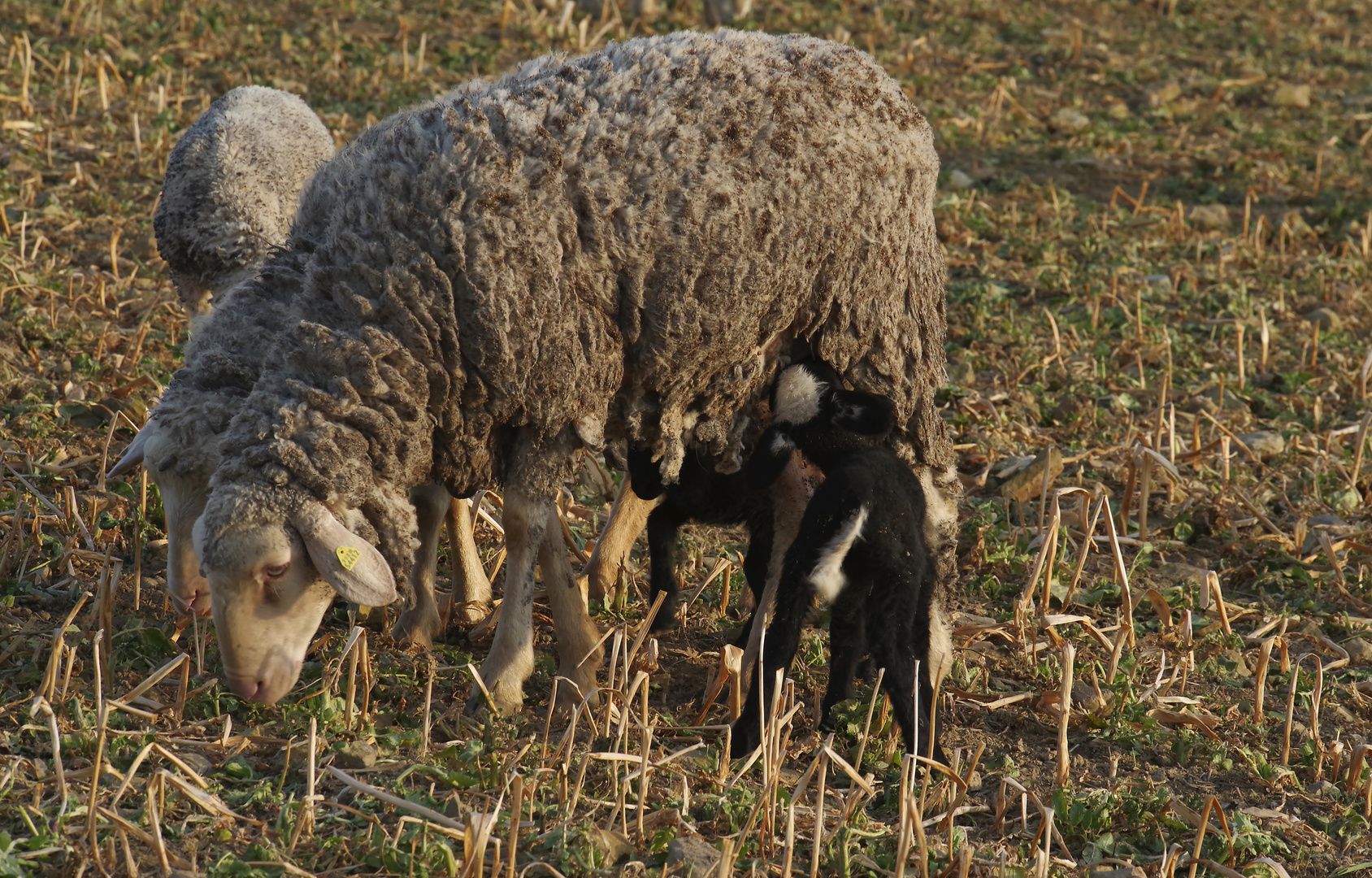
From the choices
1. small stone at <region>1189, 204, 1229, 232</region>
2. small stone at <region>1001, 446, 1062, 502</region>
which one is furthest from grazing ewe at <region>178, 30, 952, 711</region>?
small stone at <region>1189, 204, 1229, 232</region>

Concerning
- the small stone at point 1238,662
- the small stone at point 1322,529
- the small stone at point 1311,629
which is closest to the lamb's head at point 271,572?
the small stone at point 1238,662

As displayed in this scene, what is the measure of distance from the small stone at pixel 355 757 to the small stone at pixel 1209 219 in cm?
700

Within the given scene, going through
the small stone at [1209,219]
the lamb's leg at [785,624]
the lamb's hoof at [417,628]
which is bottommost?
the lamb's hoof at [417,628]

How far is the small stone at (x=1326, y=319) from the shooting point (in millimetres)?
8008

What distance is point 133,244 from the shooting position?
7.81 m

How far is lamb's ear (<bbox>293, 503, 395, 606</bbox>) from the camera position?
13.4 ft

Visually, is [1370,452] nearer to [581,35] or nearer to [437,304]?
[437,304]

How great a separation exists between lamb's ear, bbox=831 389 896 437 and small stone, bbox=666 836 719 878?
1.51 m

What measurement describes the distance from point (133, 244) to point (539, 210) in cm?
437

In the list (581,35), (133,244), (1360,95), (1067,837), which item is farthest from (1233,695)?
(1360,95)

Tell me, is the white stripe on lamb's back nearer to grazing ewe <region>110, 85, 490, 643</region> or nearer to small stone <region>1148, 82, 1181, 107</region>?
grazing ewe <region>110, 85, 490, 643</region>

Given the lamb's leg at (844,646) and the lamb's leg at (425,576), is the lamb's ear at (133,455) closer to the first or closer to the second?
Result: the lamb's leg at (425,576)

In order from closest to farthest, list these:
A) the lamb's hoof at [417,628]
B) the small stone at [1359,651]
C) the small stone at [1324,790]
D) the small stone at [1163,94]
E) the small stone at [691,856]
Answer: the small stone at [691,856]
the small stone at [1324,790]
the lamb's hoof at [417,628]
the small stone at [1359,651]
the small stone at [1163,94]

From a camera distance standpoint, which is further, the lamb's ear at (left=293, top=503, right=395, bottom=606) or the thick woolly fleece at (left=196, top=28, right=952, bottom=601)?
the thick woolly fleece at (left=196, top=28, right=952, bottom=601)
